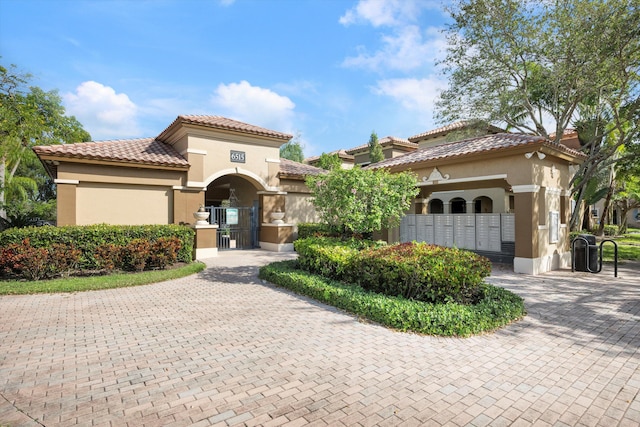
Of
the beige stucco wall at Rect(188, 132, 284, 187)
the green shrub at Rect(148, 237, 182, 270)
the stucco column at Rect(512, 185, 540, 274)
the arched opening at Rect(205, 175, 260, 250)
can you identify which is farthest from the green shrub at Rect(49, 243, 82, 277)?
the stucco column at Rect(512, 185, 540, 274)

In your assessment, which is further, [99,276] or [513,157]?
[513,157]

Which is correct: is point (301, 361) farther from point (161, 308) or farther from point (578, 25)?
point (578, 25)

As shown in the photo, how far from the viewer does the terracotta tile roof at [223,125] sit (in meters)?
14.5

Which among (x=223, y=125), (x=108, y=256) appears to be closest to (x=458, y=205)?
(x=223, y=125)

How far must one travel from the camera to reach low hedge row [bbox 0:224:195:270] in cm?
952

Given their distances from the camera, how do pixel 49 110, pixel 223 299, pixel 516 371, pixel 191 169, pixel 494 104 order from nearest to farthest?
1. pixel 516 371
2. pixel 223 299
3. pixel 191 169
4. pixel 494 104
5. pixel 49 110

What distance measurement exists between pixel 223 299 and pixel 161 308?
4.27ft

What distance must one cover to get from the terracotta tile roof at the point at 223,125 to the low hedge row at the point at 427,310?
402 inches

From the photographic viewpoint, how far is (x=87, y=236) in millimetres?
10312

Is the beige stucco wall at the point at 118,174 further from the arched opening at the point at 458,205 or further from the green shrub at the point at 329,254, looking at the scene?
the arched opening at the point at 458,205

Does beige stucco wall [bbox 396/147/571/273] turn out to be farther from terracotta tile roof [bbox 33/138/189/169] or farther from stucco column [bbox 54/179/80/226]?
stucco column [bbox 54/179/80/226]

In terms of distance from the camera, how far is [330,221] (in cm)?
970

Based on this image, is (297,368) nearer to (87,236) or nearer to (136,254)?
(136,254)

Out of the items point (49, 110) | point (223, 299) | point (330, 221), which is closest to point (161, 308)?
point (223, 299)
